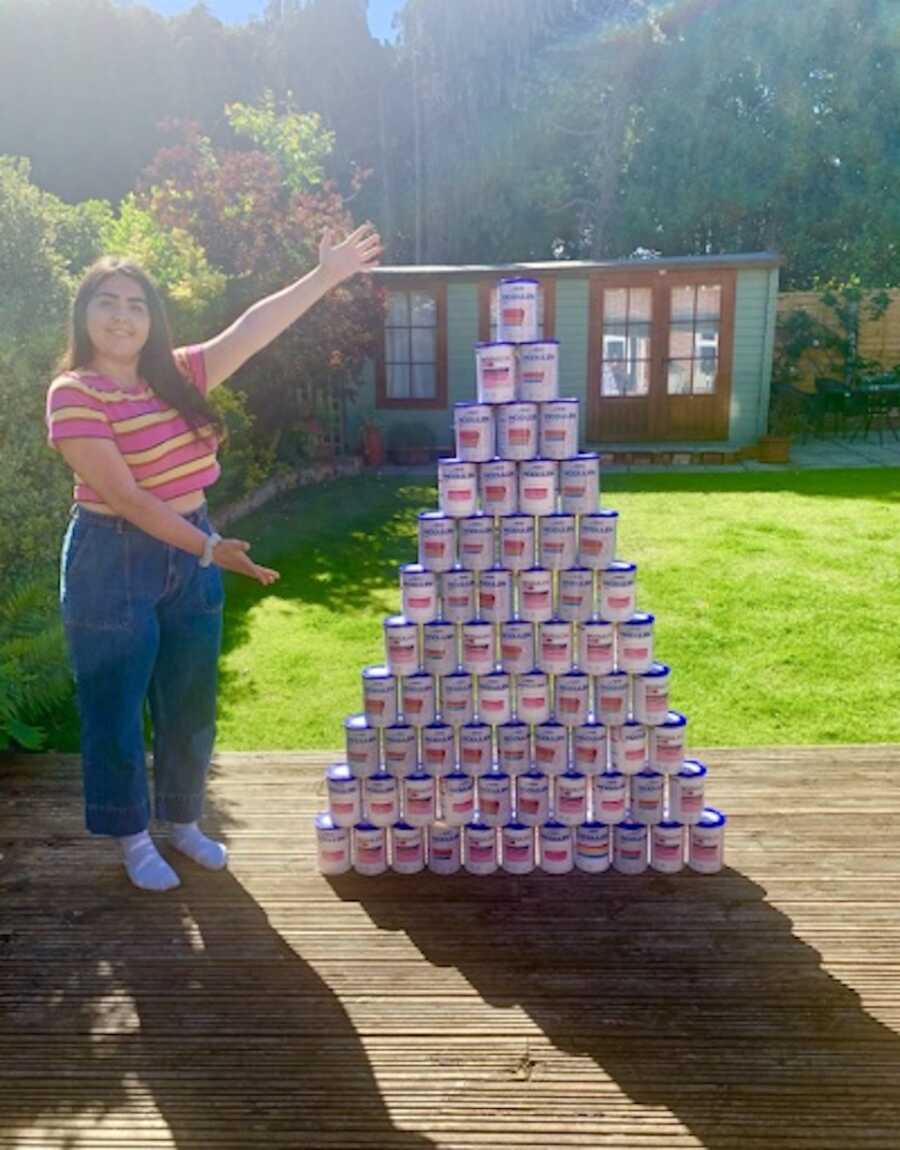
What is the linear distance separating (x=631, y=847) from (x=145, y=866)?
5.97 ft

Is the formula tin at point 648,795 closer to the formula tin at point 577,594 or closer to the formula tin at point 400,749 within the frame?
the formula tin at point 577,594

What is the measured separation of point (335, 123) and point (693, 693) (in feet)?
88.8

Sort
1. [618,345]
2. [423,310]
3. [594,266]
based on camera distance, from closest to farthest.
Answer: [594,266] → [618,345] → [423,310]

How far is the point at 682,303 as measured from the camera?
14992 mm

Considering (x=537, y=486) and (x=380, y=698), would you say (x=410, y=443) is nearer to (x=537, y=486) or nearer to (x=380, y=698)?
(x=537, y=486)

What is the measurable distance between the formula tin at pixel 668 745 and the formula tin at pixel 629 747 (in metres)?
0.04

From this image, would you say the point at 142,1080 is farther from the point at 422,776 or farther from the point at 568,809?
the point at 568,809

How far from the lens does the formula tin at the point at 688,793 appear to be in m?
3.64

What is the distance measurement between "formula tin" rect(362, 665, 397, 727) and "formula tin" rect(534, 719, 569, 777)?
0.56m

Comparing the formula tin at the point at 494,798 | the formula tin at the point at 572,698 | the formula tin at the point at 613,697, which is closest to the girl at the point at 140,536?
the formula tin at the point at 494,798

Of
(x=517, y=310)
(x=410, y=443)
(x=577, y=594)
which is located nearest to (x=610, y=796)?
(x=577, y=594)

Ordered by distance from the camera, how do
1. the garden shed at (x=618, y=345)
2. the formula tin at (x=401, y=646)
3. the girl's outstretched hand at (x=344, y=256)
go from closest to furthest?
the girl's outstretched hand at (x=344, y=256), the formula tin at (x=401, y=646), the garden shed at (x=618, y=345)

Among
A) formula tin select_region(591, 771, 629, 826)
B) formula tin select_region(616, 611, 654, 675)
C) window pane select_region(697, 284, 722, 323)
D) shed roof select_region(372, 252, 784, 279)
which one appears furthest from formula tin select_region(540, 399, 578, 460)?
window pane select_region(697, 284, 722, 323)

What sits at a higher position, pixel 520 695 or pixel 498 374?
pixel 498 374
